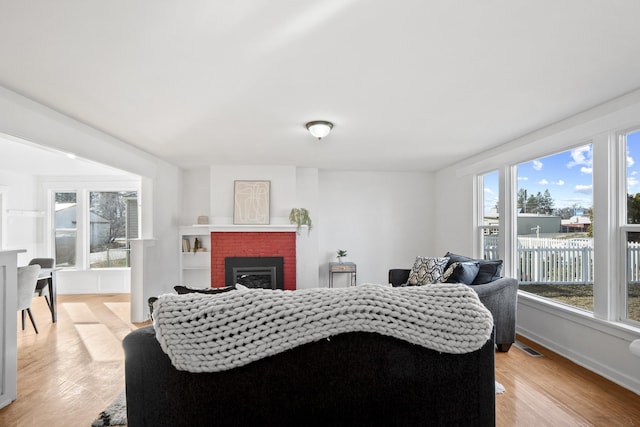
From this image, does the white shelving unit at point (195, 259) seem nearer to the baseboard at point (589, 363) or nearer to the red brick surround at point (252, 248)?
the red brick surround at point (252, 248)

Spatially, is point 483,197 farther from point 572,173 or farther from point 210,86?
point 210,86

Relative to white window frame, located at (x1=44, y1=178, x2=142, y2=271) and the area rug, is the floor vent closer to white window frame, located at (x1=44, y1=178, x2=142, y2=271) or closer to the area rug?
the area rug

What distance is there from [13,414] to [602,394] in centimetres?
397

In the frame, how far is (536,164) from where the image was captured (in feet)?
13.2

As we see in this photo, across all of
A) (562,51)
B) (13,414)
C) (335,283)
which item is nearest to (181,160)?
(335,283)

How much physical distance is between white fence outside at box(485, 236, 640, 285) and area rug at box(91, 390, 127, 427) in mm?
3768

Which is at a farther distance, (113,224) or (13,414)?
(113,224)

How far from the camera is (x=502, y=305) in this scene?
3.39m

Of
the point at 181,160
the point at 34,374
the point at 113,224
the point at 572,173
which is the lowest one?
the point at 34,374

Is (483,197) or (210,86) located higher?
(210,86)

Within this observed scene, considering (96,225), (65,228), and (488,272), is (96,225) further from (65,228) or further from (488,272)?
(488,272)

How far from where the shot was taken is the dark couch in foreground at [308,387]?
1.29 m

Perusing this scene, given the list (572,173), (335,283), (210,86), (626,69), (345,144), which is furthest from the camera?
(335,283)

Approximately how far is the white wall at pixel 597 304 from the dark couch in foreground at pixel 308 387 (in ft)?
7.69
